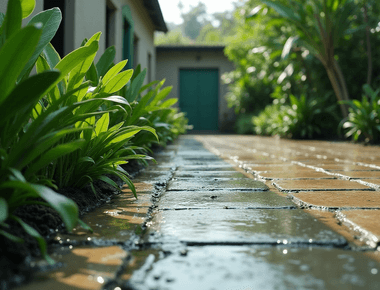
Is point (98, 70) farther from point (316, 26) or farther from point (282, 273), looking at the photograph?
point (316, 26)

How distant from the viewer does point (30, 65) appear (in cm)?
115

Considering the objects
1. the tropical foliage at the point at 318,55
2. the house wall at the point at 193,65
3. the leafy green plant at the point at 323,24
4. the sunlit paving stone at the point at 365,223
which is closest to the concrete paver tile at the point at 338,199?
the sunlit paving stone at the point at 365,223

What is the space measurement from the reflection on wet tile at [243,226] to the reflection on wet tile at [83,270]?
219 mm

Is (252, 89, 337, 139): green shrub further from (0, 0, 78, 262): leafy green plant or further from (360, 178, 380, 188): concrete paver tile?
(0, 0, 78, 262): leafy green plant

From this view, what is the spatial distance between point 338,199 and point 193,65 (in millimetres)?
11554

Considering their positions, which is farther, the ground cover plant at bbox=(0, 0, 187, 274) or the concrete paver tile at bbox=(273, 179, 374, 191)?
the concrete paver tile at bbox=(273, 179, 374, 191)

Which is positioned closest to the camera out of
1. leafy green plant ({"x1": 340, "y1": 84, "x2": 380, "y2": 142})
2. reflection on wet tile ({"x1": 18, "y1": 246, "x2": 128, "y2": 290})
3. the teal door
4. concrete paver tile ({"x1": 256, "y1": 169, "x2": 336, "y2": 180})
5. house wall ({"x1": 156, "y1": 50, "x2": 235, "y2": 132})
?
reflection on wet tile ({"x1": 18, "y1": 246, "x2": 128, "y2": 290})

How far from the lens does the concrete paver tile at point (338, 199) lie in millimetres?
1480

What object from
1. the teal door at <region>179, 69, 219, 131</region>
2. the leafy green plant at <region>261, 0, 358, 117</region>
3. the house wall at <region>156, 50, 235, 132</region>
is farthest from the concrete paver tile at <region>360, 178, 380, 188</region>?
the teal door at <region>179, 69, 219, 131</region>

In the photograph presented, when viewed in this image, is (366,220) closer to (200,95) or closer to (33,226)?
(33,226)

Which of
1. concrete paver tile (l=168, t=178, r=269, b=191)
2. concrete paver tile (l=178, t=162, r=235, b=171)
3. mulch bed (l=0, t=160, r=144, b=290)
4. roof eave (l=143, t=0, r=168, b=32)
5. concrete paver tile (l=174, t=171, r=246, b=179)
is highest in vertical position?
roof eave (l=143, t=0, r=168, b=32)

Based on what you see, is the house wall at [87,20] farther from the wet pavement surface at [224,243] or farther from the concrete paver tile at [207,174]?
the wet pavement surface at [224,243]

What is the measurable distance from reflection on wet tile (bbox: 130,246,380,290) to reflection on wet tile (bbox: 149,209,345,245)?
0.08 meters

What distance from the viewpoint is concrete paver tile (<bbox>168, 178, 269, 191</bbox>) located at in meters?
1.89
